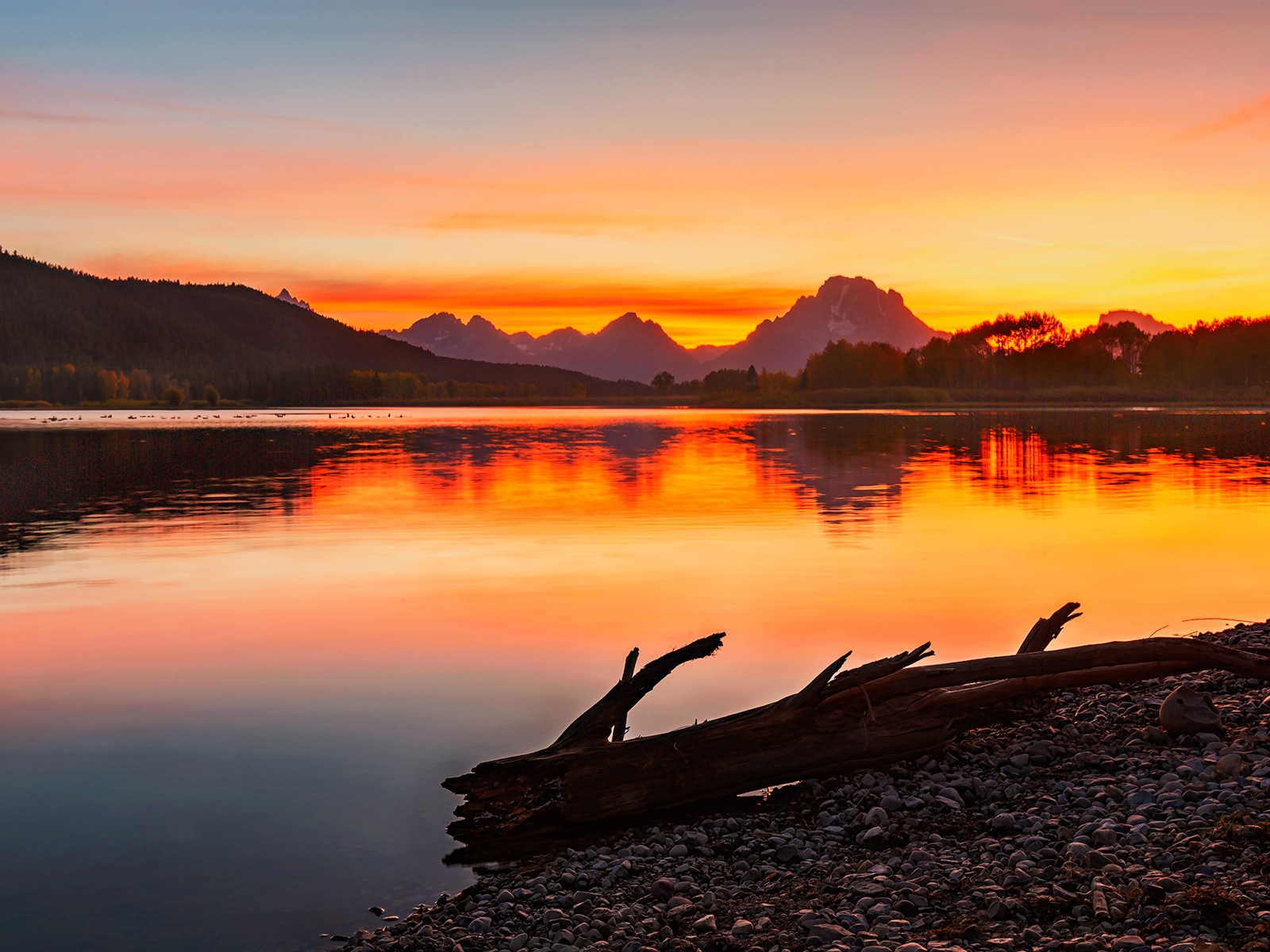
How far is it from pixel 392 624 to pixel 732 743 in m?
8.23

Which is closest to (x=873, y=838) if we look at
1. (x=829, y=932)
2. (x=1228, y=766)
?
(x=829, y=932)

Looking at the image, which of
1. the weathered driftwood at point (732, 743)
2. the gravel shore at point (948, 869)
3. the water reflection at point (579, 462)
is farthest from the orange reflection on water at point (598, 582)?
the gravel shore at point (948, 869)

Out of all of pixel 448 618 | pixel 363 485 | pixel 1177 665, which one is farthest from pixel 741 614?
pixel 363 485

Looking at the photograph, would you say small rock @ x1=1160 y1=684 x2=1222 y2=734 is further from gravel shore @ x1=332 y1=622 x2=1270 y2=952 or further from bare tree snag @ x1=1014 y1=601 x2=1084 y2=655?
bare tree snag @ x1=1014 y1=601 x2=1084 y2=655

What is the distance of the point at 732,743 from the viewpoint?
32.2 feet

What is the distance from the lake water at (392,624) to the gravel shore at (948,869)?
1177mm

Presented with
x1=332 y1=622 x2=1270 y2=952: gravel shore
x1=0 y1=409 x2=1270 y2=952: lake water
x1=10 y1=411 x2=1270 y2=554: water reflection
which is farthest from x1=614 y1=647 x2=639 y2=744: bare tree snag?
x1=10 y1=411 x2=1270 y2=554: water reflection

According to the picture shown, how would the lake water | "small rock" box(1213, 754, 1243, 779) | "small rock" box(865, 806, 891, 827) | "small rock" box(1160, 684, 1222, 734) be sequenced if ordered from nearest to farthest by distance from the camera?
the lake water < "small rock" box(865, 806, 891, 827) < "small rock" box(1213, 754, 1243, 779) < "small rock" box(1160, 684, 1222, 734)

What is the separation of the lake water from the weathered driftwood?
0.63m

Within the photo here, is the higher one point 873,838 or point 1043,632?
point 1043,632

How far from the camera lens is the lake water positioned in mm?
8719

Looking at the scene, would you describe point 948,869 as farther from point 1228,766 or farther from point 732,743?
point 1228,766

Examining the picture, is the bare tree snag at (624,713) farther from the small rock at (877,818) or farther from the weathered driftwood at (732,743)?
the small rock at (877,818)

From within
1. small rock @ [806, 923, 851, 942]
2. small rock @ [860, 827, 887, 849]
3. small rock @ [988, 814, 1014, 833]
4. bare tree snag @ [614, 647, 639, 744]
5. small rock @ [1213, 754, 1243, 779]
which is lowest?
small rock @ [860, 827, 887, 849]
